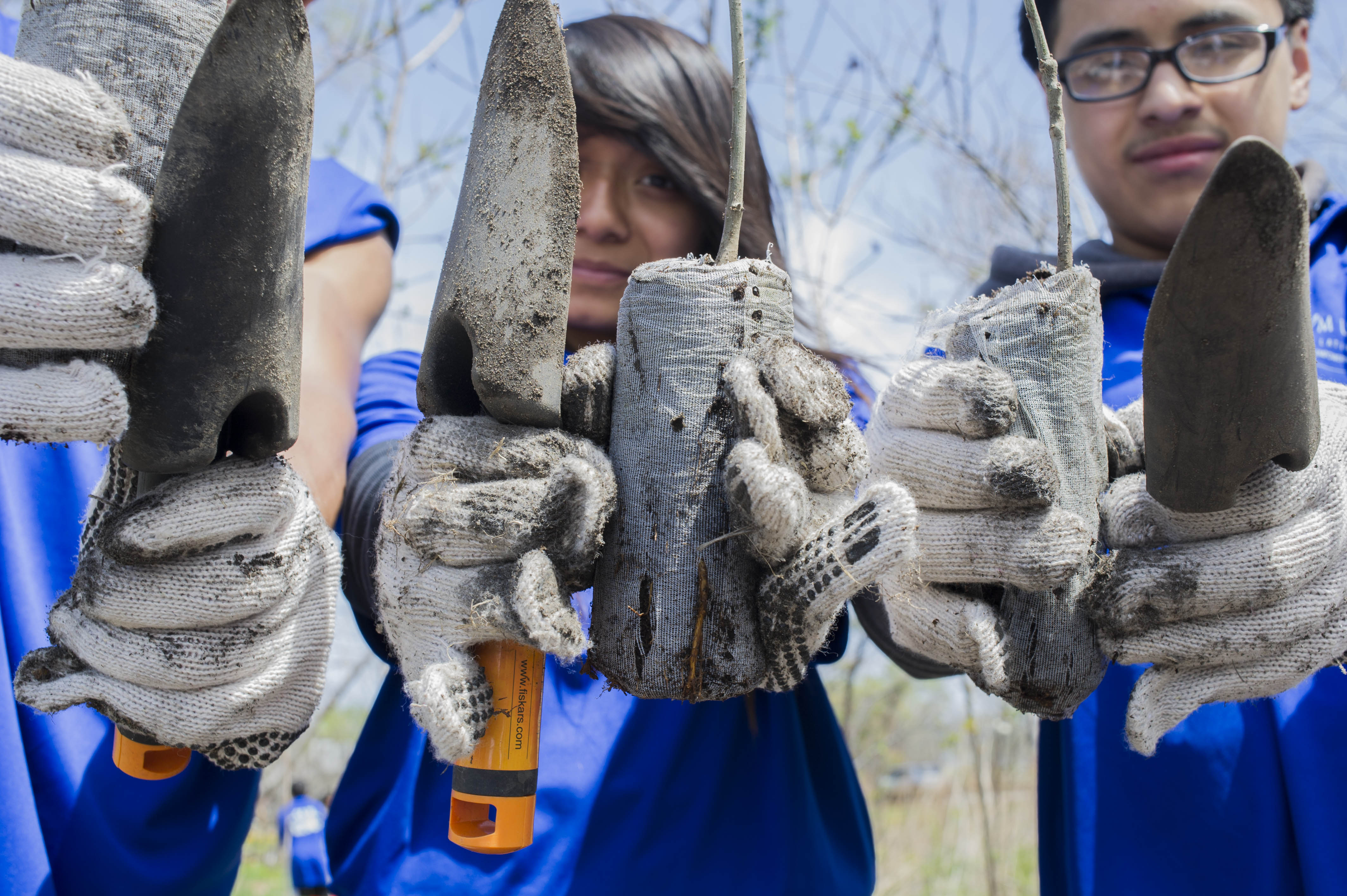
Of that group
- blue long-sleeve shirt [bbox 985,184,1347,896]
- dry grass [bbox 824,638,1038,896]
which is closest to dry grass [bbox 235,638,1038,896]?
→ dry grass [bbox 824,638,1038,896]

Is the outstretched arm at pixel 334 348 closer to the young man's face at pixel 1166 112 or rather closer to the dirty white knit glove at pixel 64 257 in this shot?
the dirty white knit glove at pixel 64 257

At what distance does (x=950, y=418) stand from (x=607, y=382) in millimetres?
454

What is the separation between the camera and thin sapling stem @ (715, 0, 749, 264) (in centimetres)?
100

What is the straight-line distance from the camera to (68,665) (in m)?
1.04

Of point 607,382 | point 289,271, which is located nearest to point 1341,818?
point 607,382

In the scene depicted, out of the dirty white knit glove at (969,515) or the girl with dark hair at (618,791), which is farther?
the girl with dark hair at (618,791)

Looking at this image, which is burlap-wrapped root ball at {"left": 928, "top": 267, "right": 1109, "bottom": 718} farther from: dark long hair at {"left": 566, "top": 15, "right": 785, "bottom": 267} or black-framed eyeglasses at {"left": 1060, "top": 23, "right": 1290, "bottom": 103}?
black-framed eyeglasses at {"left": 1060, "top": 23, "right": 1290, "bottom": 103}

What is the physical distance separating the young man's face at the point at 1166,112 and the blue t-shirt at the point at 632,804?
4.94 ft

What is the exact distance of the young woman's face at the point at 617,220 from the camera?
76.3 inches

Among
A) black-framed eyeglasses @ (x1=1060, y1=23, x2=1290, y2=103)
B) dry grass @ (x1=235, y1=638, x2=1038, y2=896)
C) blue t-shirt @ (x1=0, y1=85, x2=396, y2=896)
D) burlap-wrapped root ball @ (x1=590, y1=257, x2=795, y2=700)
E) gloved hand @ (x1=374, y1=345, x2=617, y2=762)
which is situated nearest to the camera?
gloved hand @ (x1=374, y1=345, x2=617, y2=762)

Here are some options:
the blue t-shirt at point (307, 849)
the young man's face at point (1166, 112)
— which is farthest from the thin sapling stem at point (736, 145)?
the blue t-shirt at point (307, 849)

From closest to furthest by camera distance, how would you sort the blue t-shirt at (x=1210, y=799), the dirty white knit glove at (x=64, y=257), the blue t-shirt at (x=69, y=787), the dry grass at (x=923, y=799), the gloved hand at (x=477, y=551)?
1. the dirty white knit glove at (x=64, y=257)
2. the gloved hand at (x=477, y=551)
3. the blue t-shirt at (x=69, y=787)
4. the blue t-shirt at (x=1210, y=799)
5. the dry grass at (x=923, y=799)

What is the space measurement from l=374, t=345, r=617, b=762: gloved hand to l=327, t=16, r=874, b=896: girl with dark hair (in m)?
0.43

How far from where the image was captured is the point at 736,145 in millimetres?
1071
